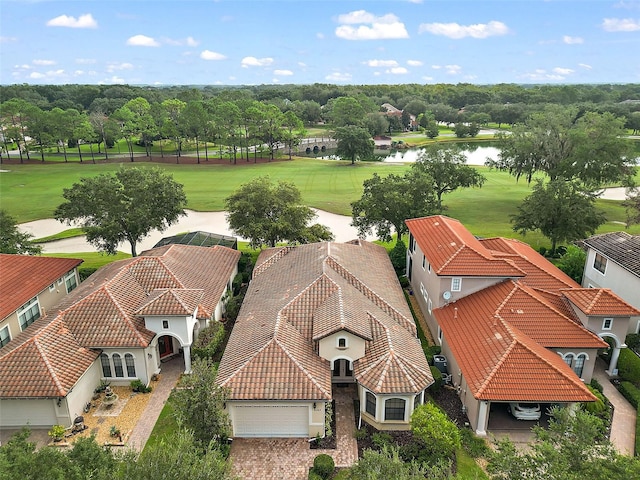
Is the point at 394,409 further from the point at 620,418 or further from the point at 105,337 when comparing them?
the point at 105,337

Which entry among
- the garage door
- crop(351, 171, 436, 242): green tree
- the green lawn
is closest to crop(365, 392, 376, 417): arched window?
the garage door

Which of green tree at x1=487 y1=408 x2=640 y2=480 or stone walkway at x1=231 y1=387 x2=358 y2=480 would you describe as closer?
green tree at x1=487 y1=408 x2=640 y2=480

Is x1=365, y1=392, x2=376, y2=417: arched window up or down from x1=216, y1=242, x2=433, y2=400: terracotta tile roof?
down

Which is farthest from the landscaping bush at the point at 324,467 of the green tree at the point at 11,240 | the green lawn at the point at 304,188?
the green lawn at the point at 304,188

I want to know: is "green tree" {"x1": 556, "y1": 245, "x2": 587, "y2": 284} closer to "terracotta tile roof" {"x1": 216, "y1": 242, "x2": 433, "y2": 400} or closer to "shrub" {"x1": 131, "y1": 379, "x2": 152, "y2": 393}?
"terracotta tile roof" {"x1": 216, "y1": 242, "x2": 433, "y2": 400}

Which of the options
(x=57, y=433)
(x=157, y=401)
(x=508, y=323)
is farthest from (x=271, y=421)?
(x=508, y=323)

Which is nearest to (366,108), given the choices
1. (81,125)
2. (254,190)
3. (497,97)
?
(497,97)

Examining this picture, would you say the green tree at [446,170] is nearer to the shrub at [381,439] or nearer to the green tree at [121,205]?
the green tree at [121,205]
